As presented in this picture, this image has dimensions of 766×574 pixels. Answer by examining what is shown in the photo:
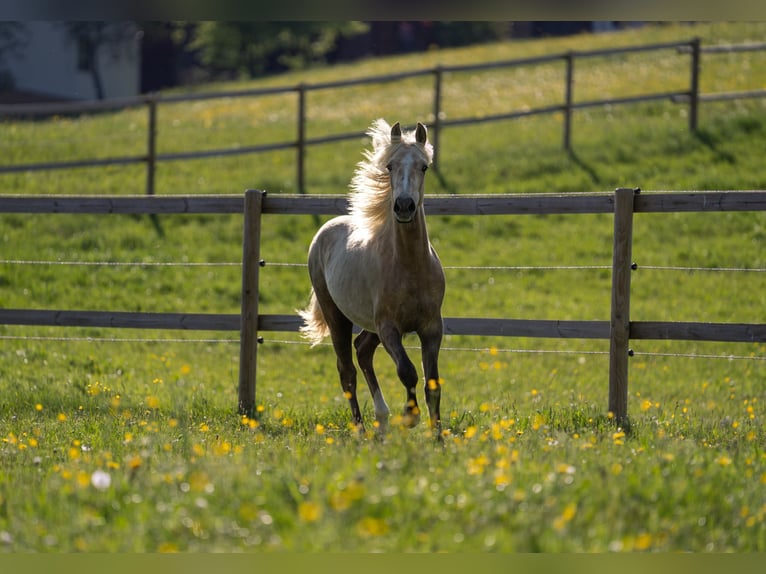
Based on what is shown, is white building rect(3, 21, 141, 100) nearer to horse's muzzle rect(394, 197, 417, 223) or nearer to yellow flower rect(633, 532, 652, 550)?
horse's muzzle rect(394, 197, 417, 223)

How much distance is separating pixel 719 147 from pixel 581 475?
1338 cm

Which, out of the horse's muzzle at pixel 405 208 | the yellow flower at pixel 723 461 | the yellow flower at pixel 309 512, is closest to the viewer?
the yellow flower at pixel 309 512

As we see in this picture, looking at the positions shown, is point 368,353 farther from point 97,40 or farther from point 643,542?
point 97,40

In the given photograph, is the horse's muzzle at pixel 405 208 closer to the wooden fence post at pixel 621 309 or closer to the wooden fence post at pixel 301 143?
the wooden fence post at pixel 621 309

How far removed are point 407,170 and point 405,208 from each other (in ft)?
1.04

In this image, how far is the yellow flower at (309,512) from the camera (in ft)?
12.2

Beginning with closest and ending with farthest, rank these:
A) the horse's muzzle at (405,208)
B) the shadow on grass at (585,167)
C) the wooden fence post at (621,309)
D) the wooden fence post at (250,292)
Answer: the horse's muzzle at (405,208) < the wooden fence post at (621,309) < the wooden fence post at (250,292) < the shadow on grass at (585,167)

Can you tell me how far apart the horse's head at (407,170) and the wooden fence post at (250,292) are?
221 centimetres

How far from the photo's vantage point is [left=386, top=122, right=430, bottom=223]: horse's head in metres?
6.39

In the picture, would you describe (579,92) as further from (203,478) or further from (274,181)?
(203,478)

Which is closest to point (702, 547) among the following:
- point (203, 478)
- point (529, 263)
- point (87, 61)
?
point (203, 478)

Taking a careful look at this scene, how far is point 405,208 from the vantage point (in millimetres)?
6375

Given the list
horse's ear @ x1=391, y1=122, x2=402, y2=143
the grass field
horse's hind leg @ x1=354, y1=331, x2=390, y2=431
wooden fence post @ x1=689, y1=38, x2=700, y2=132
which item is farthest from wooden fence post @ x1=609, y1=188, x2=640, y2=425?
wooden fence post @ x1=689, y1=38, x2=700, y2=132

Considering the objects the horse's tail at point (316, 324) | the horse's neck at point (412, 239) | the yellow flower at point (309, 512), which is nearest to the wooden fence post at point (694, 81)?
the horse's tail at point (316, 324)
